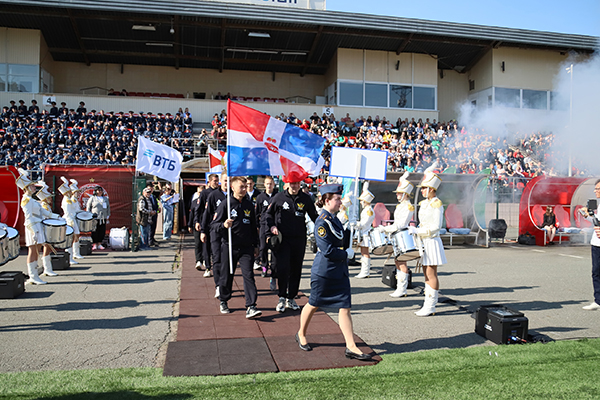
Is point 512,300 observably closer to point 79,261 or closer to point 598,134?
point 79,261

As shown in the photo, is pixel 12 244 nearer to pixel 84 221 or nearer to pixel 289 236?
pixel 289 236

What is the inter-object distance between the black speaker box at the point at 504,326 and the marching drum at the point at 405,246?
5.47 ft

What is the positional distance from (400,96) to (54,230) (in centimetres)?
2813

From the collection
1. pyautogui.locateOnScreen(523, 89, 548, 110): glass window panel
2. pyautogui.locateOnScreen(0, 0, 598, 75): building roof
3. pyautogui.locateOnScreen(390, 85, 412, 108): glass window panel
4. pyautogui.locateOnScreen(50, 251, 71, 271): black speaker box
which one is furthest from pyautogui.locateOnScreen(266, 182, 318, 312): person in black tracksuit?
pyautogui.locateOnScreen(523, 89, 548, 110): glass window panel

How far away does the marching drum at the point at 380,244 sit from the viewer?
335 inches

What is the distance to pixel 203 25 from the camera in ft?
96.9

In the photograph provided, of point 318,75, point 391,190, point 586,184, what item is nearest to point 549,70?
point 318,75

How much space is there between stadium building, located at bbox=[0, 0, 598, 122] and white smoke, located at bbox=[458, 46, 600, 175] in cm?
71

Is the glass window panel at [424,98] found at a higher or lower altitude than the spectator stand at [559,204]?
higher

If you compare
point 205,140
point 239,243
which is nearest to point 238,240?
point 239,243

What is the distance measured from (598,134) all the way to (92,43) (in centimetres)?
3149

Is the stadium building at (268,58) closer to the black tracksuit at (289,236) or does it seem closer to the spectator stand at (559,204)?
the spectator stand at (559,204)

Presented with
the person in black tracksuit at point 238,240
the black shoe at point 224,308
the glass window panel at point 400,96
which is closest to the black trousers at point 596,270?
the person in black tracksuit at point 238,240

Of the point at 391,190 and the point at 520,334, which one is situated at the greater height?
the point at 391,190
